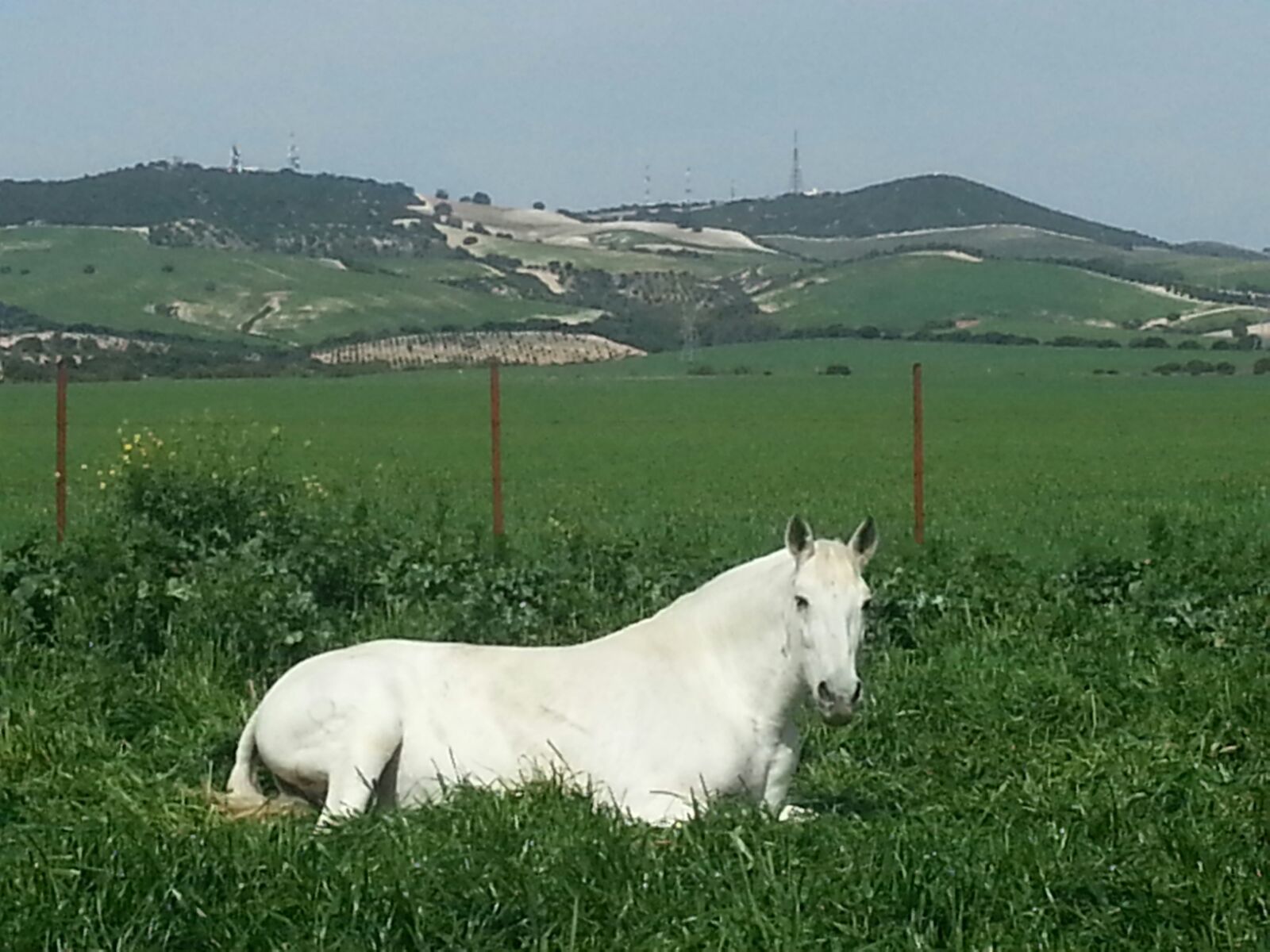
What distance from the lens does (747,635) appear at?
771cm

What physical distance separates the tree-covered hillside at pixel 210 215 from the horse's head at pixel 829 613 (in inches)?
6364

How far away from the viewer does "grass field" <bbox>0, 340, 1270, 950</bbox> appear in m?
5.49

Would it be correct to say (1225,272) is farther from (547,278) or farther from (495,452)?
(495,452)

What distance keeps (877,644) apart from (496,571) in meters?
2.58

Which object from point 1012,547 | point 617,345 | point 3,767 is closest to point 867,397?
point 617,345

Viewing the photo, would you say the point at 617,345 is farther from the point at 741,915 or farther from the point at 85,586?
the point at 741,915

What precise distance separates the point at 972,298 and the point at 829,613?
342ft

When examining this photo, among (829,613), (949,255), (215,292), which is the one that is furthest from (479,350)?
(829,613)

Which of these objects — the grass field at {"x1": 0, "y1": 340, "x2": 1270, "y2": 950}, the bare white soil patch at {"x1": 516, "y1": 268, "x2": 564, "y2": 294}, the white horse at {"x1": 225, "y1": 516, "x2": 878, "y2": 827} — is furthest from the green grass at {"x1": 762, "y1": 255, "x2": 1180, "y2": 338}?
the white horse at {"x1": 225, "y1": 516, "x2": 878, "y2": 827}

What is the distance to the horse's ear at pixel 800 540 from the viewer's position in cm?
741

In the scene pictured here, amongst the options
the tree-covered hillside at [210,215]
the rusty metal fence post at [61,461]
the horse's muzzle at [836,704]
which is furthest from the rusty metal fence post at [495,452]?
the tree-covered hillside at [210,215]

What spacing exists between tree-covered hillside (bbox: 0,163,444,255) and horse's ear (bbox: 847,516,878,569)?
6361 inches

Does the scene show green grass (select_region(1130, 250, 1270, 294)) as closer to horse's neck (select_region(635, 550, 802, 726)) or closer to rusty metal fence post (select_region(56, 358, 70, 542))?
rusty metal fence post (select_region(56, 358, 70, 542))

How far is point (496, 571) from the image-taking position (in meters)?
12.0
